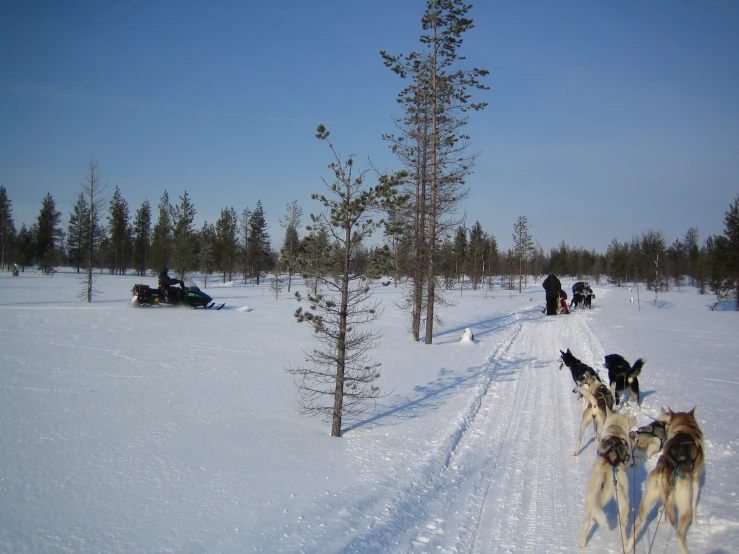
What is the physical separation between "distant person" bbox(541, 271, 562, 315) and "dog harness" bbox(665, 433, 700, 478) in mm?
24231

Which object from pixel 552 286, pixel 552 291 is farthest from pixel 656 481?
pixel 552 291

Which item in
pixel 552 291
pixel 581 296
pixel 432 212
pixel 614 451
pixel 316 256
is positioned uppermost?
pixel 432 212

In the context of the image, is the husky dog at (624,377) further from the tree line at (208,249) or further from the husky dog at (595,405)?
the tree line at (208,249)

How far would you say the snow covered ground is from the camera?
14.9 ft

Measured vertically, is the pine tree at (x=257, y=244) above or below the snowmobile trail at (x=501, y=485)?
above

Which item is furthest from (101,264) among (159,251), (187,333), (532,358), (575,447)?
(575,447)

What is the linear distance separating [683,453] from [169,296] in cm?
2388

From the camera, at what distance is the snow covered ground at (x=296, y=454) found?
179 inches

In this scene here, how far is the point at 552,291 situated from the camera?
28000 millimetres

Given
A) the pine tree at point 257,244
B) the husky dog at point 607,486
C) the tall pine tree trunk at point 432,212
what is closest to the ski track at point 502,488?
the husky dog at point 607,486

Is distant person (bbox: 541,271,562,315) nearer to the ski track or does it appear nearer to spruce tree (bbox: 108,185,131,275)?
the ski track

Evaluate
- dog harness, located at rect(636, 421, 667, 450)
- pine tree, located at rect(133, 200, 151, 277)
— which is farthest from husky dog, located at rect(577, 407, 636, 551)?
pine tree, located at rect(133, 200, 151, 277)

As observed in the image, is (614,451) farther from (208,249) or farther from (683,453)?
(208,249)

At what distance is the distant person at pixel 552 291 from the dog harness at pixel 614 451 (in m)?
24.4
